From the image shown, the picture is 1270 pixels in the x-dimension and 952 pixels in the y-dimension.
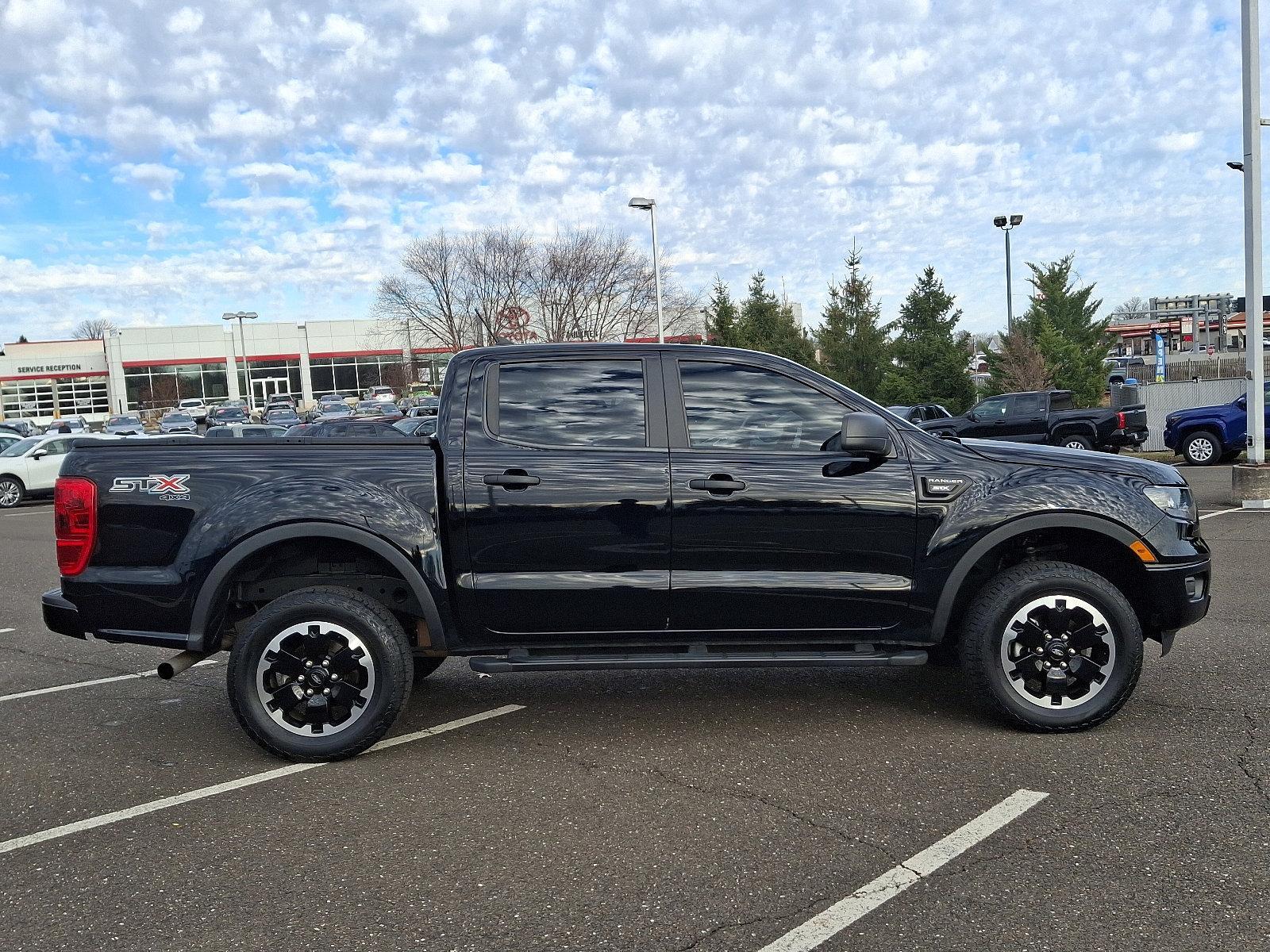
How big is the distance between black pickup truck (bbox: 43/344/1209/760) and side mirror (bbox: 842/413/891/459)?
0.07 meters

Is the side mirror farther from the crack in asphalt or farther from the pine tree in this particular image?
the pine tree

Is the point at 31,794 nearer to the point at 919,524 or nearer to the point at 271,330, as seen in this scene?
the point at 919,524

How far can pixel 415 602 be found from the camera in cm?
498

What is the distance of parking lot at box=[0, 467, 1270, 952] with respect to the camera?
327 cm

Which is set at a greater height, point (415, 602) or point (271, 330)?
point (271, 330)

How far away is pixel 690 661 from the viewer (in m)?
4.83

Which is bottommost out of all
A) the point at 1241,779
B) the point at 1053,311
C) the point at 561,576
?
the point at 1241,779

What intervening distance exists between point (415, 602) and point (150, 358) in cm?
8469

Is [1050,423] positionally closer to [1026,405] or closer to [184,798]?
[1026,405]

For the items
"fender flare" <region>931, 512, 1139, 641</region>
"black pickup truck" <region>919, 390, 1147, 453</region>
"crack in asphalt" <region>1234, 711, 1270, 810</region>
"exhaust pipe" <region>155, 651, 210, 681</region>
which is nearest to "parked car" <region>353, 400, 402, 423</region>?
"black pickup truck" <region>919, 390, 1147, 453</region>

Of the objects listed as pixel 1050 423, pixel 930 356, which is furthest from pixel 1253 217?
pixel 930 356

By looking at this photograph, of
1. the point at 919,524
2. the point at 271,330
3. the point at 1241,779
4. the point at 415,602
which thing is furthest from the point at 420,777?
the point at 271,330

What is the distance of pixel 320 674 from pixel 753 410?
90.9 inches

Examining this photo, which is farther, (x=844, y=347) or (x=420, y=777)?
(x=844, y=347)
